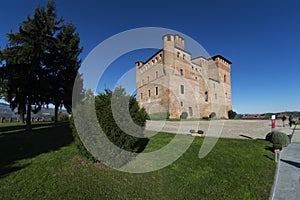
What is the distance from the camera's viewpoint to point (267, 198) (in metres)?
3.05

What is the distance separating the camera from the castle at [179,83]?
2694 centimetres

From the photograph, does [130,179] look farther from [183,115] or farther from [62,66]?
[183,115]

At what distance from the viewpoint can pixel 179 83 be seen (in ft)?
91.3

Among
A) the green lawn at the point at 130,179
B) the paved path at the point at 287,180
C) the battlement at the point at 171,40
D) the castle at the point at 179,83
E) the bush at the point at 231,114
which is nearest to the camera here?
the green lawn at the point at 130,179

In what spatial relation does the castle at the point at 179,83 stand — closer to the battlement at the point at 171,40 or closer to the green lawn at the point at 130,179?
the battlement at the point at 171,40

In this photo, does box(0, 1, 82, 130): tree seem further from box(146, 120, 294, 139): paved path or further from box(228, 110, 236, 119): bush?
box(228, 110, 236, 119): bush

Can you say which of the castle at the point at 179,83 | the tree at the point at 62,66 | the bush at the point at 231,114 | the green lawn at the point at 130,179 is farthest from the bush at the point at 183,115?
the green lawn at the point at 130,179

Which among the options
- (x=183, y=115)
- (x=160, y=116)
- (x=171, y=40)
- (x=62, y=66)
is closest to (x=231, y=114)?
(x=183, y=115)

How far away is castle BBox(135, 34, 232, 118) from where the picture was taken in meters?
26.9

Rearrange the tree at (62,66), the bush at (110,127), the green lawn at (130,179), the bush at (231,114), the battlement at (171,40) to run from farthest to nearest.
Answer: the bush at (231,114)
the battlement at (171,40)
the tree at (62,66)
the bush at (110,127)
the green lawn at (130,179)

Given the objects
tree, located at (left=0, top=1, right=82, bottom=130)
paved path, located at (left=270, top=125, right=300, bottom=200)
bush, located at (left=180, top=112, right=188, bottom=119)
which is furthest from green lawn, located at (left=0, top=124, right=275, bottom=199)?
bush, located at (left=180, top=112, right=188, bottom=119)

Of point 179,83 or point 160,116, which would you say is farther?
point 179,83

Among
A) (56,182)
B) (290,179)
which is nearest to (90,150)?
(56,182)

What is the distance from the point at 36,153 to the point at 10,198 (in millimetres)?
3431
